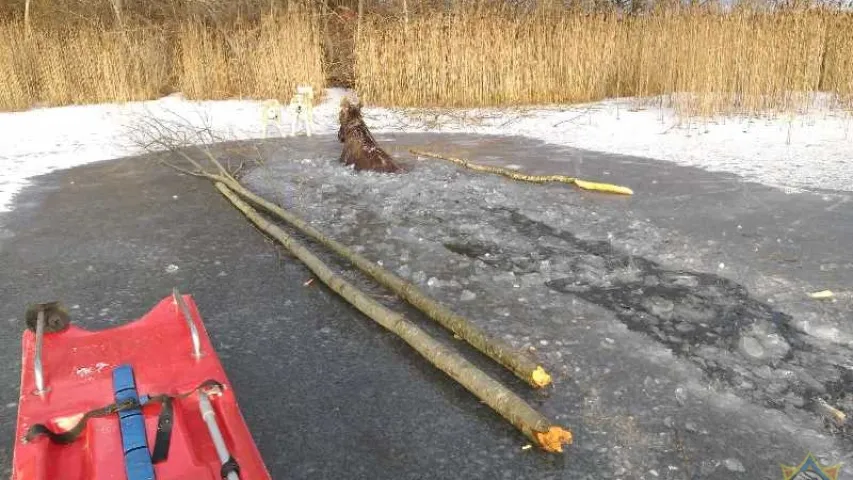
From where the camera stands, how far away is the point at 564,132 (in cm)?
1145

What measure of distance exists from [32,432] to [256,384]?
4.27 ft

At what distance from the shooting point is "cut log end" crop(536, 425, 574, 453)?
2670 mm

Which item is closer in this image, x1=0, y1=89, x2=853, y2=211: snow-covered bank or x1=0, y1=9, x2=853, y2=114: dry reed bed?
Result: x1=0, y1=89, x2=853, y2=211: snow-covered bank

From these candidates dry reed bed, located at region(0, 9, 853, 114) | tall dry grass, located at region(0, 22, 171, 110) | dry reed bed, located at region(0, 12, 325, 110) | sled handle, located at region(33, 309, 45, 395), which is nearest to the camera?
sled handle, located at region(33, 309, 45, 395)

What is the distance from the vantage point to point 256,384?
10.9 ft

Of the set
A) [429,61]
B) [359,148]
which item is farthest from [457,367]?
[429,61]

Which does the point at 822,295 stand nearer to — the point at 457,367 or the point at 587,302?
the point at 587,302

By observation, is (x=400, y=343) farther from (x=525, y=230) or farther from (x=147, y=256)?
(x=147, y=256)

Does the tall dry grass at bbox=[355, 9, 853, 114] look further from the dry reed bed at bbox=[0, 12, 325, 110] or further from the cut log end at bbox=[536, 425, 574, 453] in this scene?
the cut log end at bbox=[536, 425, 574, 453]

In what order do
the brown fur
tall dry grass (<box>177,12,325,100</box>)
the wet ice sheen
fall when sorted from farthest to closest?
1. tall dry grass (<box>177,12,325,100</box>)
2. the brown fur
3. the wet ice sheen

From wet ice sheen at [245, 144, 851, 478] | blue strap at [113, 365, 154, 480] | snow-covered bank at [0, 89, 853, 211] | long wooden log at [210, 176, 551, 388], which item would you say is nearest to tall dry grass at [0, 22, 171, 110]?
snow-covered bank at [0, 89, 853, 211]

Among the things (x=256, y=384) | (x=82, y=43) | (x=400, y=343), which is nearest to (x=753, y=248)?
→ (x=400, y=343)

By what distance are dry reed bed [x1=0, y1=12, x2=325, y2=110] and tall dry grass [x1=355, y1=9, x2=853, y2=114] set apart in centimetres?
171

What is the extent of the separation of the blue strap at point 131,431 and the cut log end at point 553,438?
157 centimetres
